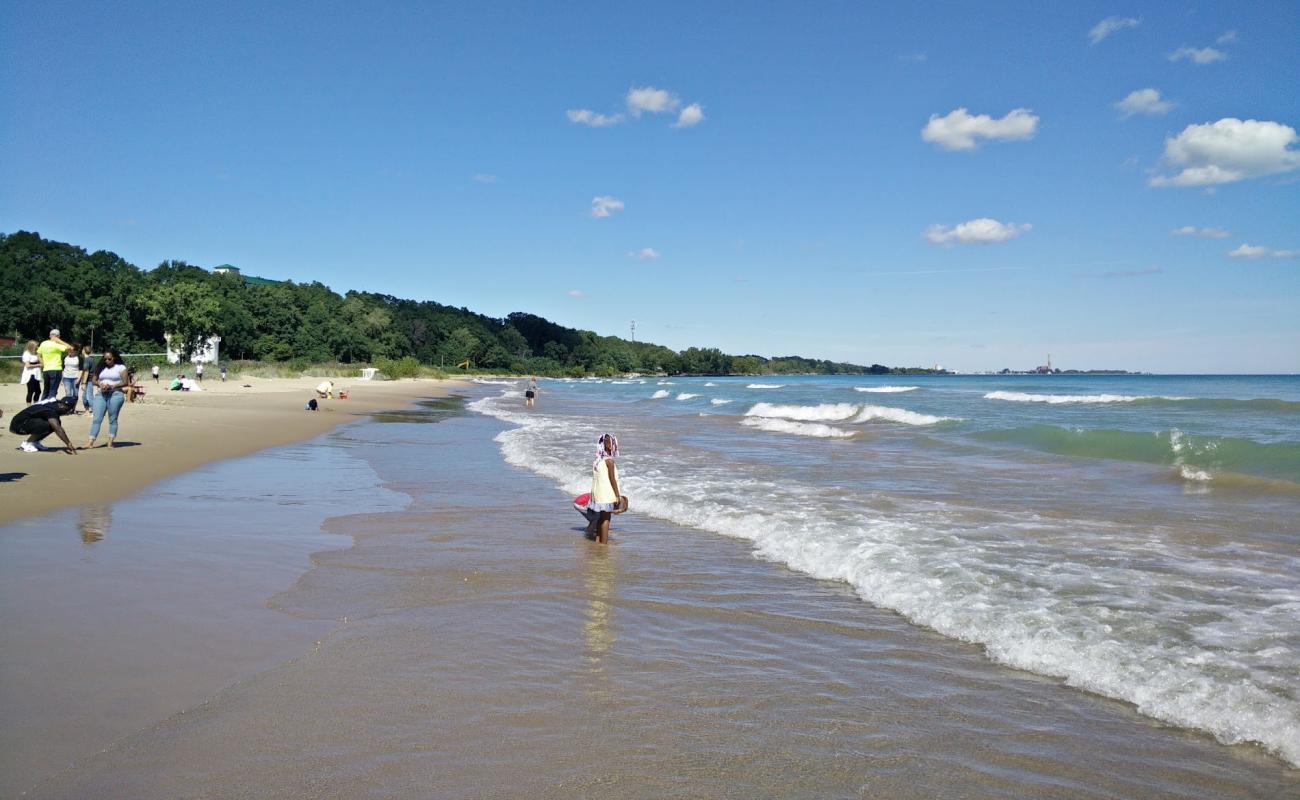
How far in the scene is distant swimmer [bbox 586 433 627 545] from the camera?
803cm

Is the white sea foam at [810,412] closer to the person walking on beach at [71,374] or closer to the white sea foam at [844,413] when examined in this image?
the white sea foam at [844,413]

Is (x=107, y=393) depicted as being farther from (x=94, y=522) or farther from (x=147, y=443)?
(x=94, y=522)

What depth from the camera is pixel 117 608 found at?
5.05 m

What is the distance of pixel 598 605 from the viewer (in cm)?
586

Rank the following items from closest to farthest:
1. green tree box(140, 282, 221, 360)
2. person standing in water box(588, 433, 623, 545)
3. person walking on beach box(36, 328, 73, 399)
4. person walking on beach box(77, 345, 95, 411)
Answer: person standing in water box(588, 433, 623, 545), person walking on beach box(77, 345, 95, 411), person walking on beach box(36, 328, 73, 399), green tree box(140, 282, 221, 360)

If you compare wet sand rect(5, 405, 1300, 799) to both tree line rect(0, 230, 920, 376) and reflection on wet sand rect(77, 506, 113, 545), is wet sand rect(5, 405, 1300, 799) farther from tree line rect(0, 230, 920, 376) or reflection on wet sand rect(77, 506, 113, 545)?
tree line rect(0, 230, 920, 376)

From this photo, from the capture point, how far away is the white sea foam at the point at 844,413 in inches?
1158

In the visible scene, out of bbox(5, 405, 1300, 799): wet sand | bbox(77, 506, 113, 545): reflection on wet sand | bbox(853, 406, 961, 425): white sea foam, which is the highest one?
bbox(853, 406, 961, 425): white sea foam

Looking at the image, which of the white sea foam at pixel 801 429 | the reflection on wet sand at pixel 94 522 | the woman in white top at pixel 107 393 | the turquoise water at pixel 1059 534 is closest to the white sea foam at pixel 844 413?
the white sea foam at pixel 801 429

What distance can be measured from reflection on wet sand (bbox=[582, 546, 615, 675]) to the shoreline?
572 cm

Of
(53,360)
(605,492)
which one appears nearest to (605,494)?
(605,492)

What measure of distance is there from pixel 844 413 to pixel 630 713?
1242 inches

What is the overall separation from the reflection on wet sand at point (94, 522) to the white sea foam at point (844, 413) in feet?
80.7

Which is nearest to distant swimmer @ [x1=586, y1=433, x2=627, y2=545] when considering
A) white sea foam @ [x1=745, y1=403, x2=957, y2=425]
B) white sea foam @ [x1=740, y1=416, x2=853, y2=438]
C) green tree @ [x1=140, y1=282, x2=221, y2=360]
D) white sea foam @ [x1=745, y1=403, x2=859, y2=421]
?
white sea foam @ [x1=740, y1=416, x2=853, y2=438]
